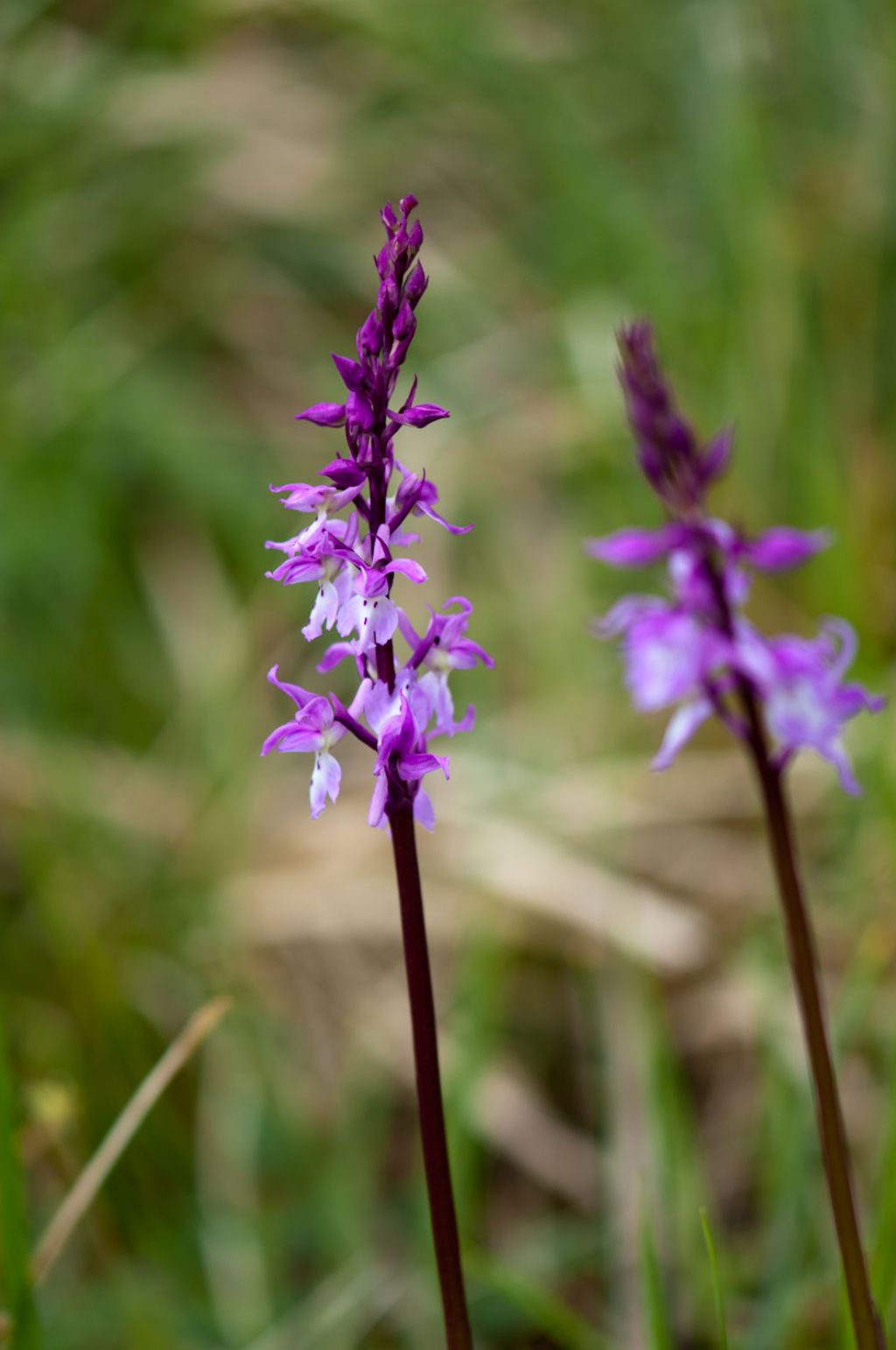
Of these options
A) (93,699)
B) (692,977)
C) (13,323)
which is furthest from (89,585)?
(692,977)

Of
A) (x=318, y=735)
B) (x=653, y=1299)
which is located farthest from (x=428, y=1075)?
(x=653, y=1299)

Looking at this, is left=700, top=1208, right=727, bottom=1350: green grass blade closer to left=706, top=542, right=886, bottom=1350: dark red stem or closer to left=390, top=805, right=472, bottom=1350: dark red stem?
left=706, top=542, right=886, bottom=1350: dark red stem

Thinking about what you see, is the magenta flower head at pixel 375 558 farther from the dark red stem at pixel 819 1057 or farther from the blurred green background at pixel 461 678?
the blurred green background at pixel 461 678

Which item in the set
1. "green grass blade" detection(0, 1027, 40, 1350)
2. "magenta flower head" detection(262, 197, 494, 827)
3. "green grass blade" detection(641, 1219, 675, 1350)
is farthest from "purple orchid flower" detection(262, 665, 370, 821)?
"green grass blade" detection(641, 1219, 675, 1350)

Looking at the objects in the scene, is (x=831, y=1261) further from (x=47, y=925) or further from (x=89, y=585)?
(x=89, y=585)

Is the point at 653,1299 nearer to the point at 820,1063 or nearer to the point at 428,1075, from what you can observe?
the point at 820,1063

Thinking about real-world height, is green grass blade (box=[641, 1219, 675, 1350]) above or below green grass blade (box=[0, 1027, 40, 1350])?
below
